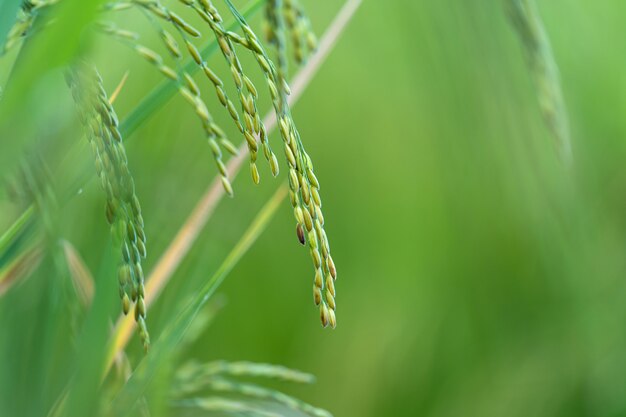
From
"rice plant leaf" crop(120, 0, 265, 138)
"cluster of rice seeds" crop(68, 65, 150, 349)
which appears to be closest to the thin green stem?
"rice plant leaf" crop(120, 0, 265, 138)

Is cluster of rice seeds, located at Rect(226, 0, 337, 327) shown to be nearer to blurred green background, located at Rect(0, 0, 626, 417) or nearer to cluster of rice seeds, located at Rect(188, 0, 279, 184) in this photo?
cluster of rice seeds, located at Rect(188, 0, 279, 184)

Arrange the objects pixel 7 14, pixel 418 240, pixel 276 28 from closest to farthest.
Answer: pixel 7 14 → pixel 276 28 → pixel 418 240

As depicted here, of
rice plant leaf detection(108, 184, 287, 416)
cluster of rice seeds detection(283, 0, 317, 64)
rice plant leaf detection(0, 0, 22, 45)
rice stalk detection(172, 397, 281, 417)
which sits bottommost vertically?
rice stalk detection(172, 397, 281, 417)

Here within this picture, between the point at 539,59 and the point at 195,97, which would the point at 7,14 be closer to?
the point at 195,97

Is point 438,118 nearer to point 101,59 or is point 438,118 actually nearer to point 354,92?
point 101,59

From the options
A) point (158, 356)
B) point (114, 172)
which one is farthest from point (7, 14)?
point (158, 356)
